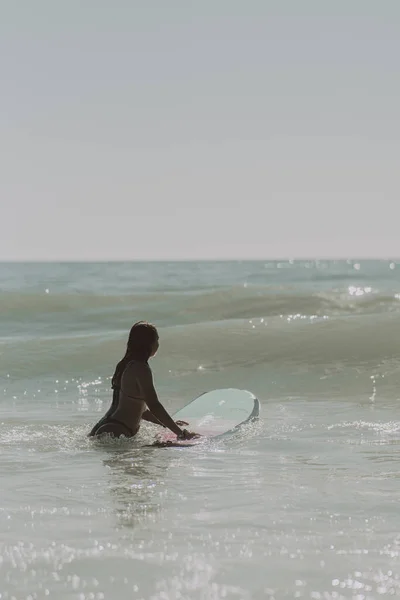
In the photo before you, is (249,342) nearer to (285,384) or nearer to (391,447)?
(285,384)

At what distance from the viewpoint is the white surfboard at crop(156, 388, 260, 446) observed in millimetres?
7758

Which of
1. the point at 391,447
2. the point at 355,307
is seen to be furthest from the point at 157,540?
the point at 355,307

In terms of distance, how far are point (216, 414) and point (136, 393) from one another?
1660mm

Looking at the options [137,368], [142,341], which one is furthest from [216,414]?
[142,341]

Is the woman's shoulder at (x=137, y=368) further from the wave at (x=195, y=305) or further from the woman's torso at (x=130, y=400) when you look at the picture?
the wave at (x=195, y=305)

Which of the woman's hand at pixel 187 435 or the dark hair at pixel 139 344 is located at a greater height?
the dark hair at pixel 139 344

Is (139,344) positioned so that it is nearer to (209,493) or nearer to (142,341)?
(142,341)

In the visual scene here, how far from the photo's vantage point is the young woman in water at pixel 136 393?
23.0ft

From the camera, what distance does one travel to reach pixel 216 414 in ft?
28.2

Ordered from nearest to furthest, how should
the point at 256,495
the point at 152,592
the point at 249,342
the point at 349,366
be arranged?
the point at 152,592
the point at 256,495
the point at 349,366
the point at 249,342

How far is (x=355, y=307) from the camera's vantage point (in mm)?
28078

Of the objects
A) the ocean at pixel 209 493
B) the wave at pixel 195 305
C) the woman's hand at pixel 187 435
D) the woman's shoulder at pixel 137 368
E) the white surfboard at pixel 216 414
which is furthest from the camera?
the wave at pixel 195 305

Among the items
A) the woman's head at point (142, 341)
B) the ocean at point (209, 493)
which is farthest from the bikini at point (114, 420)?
the woman's head at point (142, 341)

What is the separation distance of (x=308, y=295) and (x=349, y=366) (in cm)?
1602
